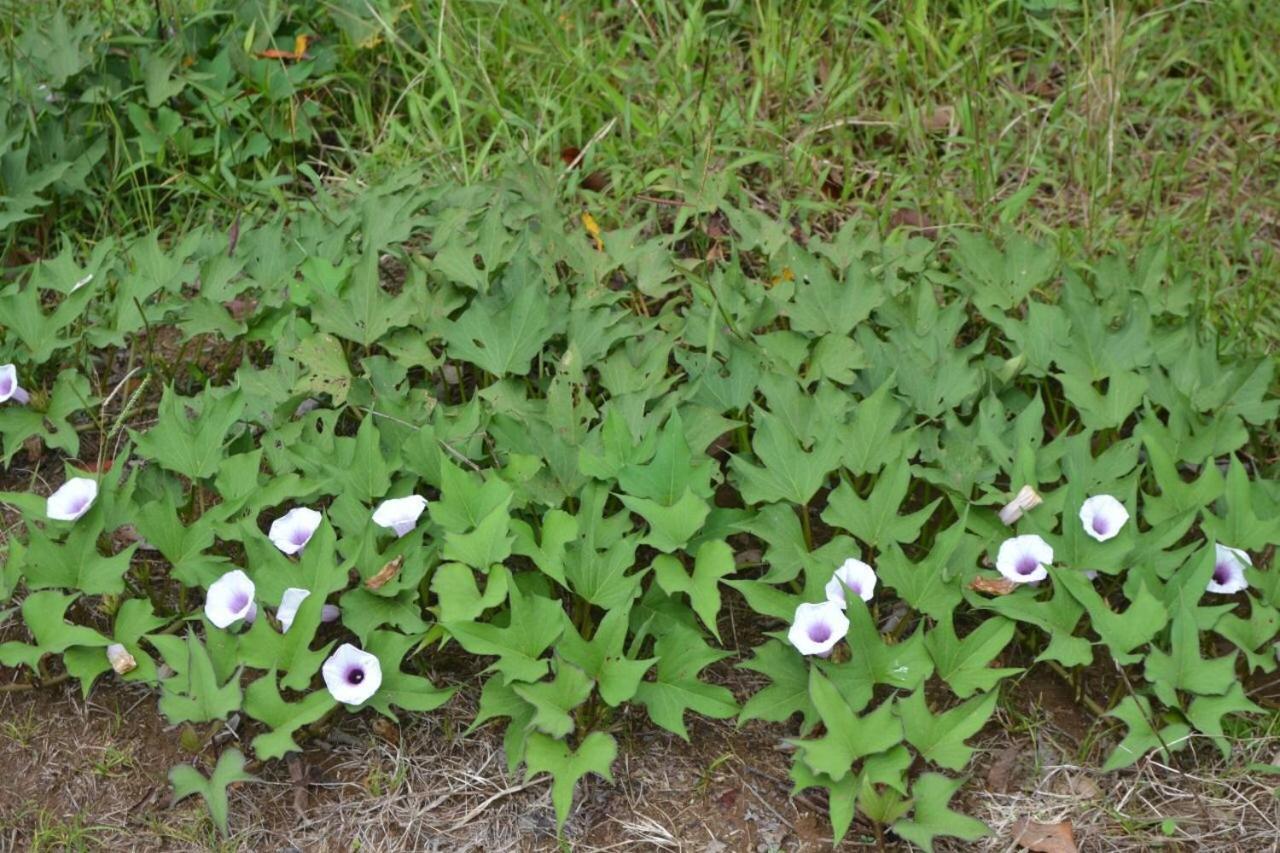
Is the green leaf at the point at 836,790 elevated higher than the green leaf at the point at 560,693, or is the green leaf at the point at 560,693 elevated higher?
the green leaf at the point at 560,693

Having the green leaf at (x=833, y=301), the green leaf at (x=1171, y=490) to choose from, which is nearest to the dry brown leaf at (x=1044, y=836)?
the green leaf at (x=1171, y=490)

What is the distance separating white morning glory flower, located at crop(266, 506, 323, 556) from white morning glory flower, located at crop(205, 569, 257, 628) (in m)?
0.10

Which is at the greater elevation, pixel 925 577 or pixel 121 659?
pixel 925 577

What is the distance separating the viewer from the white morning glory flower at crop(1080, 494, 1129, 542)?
95.0 inches

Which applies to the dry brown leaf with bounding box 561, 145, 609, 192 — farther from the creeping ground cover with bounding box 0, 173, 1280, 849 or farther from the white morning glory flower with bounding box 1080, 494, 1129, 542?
the white morning glory flower with bounding box 1080, 494, 1129, 542

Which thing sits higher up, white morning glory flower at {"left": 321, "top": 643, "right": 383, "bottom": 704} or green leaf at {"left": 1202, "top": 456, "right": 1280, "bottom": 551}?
green leaf at {"left": 1202, "top": 456, "right": 1280, "bottom": 551}

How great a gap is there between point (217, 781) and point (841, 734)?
3.39ft

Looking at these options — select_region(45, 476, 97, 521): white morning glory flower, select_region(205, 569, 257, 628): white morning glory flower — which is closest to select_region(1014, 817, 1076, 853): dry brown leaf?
select_region(205, 569, 257, 628): white morning glory flower

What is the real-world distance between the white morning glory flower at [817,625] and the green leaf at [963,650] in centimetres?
16

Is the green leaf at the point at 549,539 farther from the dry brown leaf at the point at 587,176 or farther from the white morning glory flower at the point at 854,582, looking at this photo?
the dry brown leaf at the point at 587,176

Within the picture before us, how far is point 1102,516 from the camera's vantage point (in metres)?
A: 2.45

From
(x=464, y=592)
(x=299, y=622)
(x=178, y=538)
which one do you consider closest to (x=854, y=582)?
(x=464, y=592)

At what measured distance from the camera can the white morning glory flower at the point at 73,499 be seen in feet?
8.21

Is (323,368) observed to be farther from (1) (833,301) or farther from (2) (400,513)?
(1) (833,301)
